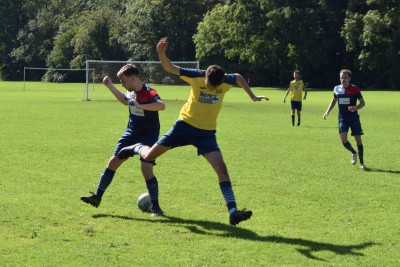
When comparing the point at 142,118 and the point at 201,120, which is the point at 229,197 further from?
the point at 142,118

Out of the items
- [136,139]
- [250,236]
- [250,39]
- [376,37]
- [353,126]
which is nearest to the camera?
[250,236]

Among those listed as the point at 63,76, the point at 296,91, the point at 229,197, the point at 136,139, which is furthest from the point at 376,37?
the point at 229,197

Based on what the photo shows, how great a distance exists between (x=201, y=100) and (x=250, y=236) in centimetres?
166

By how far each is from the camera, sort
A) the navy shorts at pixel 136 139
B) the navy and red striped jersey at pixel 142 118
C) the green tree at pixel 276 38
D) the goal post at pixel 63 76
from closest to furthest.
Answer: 1. the navy and red striped jersey at pixel 142 118
2. the navy shorts at pixel 136 139
3. the green tree at pixel 276 38
4. the goal post at pixel 63 76

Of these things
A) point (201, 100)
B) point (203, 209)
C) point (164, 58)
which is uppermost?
point (164, 58)

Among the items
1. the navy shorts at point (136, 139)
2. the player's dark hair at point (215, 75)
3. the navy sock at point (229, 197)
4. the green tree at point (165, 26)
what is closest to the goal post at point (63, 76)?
the green tree at point (165, 26)

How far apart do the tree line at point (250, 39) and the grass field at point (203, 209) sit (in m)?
51.7

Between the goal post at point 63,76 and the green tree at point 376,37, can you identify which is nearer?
the green tree at point 376,37

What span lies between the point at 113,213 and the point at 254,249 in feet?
7.95

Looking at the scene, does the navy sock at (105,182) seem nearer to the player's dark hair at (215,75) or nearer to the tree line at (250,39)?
the player's dark hair at (215,75)

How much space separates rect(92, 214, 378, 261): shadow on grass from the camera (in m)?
7.09

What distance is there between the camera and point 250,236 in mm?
7707

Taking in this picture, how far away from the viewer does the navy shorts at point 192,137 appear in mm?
8117

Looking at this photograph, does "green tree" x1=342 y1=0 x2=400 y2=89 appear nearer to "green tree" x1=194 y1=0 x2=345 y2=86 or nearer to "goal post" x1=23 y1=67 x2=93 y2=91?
"green tree" x1=194 y1=0 x2=345 y2=86
